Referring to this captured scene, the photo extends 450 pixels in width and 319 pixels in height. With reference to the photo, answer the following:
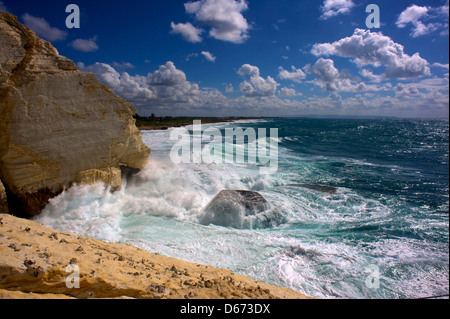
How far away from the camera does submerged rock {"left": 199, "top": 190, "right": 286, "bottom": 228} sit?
8273 mm

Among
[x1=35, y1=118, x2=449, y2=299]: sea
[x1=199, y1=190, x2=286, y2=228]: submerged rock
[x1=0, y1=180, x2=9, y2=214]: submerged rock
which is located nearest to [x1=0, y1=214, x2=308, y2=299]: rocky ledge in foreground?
[x1=35, y1=118, x2=449, y2=299]: sea

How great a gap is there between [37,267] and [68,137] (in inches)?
236

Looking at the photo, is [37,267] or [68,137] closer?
[37,267]

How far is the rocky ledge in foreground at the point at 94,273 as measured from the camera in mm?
2971

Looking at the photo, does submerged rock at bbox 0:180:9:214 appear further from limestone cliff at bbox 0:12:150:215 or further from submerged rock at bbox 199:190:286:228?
submerged rock at bbox 199:190:286:228

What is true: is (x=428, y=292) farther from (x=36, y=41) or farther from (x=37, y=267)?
(x=36, y=41)

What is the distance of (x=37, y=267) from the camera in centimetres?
300

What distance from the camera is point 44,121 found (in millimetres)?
7438

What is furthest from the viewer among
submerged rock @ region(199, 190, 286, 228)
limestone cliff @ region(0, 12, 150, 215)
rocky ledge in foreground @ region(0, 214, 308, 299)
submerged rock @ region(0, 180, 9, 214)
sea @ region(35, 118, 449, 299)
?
submerged rock @ region(199, 190, 286, 228)

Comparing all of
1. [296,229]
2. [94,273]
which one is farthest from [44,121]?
[296,229]

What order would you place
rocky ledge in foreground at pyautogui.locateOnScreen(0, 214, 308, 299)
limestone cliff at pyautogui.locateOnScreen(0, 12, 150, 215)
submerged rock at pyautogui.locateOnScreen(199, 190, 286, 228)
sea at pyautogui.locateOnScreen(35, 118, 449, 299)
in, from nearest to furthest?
rocky ledge in foreground at pyautogui.locateOnScreen(0, 214, 308, 299), sea at pyautogui.locateOnScreen(35, 118, 449, 299), limestone cliff at pyautogui.locateOnScreen(0, 12, 150, 215), submerged rock at pyautogui.locateOnScreen(199, 190, 286, 228)

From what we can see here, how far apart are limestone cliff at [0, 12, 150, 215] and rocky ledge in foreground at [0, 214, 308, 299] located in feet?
12.5

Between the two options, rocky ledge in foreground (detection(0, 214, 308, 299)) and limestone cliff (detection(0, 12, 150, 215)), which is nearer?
rocky ledge in foreground (detection(0, 214, 308, 299))
